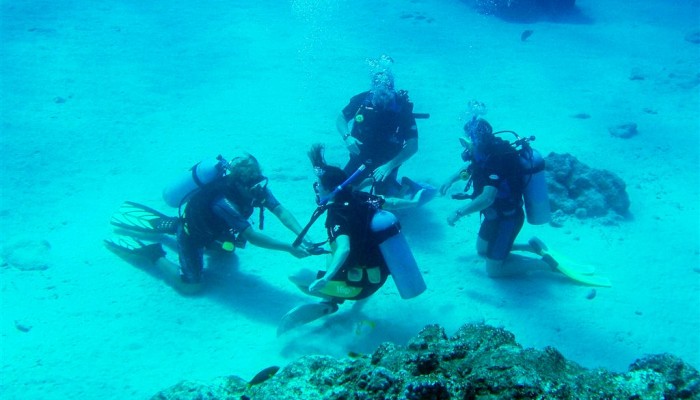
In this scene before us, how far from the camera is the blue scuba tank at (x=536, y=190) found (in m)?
5.76

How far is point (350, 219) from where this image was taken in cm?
484

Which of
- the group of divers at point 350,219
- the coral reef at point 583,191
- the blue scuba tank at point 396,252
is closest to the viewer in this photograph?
the blue scuba tank at point 396,252

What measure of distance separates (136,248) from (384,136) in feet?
14.0

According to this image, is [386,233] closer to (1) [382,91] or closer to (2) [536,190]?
(2) [536,190]

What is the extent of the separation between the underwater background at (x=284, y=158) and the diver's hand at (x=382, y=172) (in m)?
1.13

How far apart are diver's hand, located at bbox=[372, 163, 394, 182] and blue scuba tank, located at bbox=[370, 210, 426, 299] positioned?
7.73 ft

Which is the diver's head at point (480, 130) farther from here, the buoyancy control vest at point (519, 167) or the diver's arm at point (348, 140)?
the diver's arm at point (348, 140)

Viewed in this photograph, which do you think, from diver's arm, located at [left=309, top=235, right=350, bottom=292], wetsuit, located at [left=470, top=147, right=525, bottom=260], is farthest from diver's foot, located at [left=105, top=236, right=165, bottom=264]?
wetsuit, located at [left=470, top=147, right=525, bottom=260]

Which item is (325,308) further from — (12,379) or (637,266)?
(637,266)

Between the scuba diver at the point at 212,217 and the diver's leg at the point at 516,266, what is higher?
the scuba diver at the point at 212,217

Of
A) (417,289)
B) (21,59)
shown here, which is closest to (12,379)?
(417,289)

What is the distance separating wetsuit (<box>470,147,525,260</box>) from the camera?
569 centimetres

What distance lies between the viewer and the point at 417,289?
497 cm

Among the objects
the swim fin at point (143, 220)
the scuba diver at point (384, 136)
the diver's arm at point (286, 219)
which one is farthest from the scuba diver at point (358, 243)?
the swim fin at point (143, 220)
